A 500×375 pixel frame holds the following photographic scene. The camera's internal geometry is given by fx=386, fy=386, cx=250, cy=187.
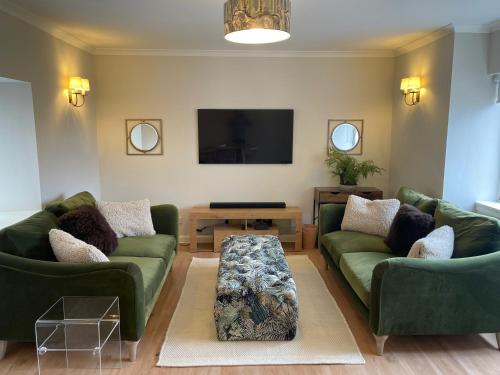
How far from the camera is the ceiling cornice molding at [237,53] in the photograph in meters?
4.88

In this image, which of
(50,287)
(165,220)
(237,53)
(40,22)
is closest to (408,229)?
(165,220)

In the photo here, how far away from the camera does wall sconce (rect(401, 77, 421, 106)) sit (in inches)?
170

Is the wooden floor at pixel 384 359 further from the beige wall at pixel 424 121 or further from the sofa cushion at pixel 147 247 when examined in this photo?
the beige wall at pixel 424 121

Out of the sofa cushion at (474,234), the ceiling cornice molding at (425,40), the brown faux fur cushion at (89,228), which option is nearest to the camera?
the sofa cushion at (474,234)

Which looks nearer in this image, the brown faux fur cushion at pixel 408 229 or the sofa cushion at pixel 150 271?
the sofa cushion at pixel 150 271

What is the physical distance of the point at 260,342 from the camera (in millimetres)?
2742

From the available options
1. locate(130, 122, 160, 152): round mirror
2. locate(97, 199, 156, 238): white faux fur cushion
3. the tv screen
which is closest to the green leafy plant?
the tv screen

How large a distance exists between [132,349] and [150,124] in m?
3.20

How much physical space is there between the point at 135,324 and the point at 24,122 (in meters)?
2.21

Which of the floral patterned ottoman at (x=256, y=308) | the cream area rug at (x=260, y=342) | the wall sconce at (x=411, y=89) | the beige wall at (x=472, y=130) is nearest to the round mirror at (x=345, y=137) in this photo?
the wall sconce at (x=411, y=89)

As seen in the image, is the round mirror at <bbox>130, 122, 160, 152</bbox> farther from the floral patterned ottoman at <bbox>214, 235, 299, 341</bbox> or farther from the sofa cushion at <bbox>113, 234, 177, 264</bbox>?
the floral patterned ottoman at <bbox>214, 235, 299, 341</bbox>

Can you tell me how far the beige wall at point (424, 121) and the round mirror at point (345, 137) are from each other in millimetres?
511

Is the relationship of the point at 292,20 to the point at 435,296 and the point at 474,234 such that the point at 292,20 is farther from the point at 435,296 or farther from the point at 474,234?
the point at 435,296

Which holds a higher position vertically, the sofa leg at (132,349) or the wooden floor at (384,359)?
the sofa leg at (132,349)
